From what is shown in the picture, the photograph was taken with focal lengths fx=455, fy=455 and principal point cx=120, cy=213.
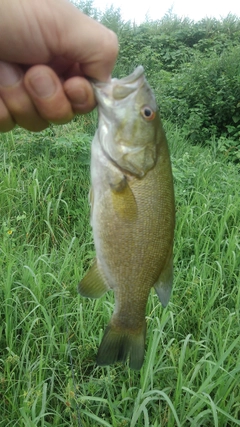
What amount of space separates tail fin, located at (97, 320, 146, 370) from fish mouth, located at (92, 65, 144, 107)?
0.69m

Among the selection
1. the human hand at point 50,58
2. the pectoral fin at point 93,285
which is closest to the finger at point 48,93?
the human hand at point 50,58

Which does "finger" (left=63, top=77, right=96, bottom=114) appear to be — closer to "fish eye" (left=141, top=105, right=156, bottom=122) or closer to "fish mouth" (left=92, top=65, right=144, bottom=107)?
"fish mouth" (left=92, top=65, right=144, bottom=107)

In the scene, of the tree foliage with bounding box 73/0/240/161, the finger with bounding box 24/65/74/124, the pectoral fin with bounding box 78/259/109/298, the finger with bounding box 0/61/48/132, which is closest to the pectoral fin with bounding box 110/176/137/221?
the pectoral fin with bounding box 78/259/109/298

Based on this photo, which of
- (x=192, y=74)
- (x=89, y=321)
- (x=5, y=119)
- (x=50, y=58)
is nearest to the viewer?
(x=50, y=58)

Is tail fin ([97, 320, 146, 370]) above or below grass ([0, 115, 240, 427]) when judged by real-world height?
above

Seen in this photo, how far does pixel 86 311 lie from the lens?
2543 mm

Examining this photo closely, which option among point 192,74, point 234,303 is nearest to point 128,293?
point 234,303

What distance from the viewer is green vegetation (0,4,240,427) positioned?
2074mm

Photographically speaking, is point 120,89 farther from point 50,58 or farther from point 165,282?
point 165,282

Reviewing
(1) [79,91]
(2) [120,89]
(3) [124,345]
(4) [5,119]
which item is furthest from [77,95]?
(3) [124,345]

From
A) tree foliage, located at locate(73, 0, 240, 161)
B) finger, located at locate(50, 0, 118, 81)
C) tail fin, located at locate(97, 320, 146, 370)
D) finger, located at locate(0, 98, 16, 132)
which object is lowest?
tree foliage, located at locate(73, 0, 240, 161)

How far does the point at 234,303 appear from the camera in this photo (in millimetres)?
2816

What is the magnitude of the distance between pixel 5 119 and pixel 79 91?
1.14 feet

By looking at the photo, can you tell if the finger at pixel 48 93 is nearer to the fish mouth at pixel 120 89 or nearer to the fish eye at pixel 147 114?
the fish mouth at pixel 120 89
